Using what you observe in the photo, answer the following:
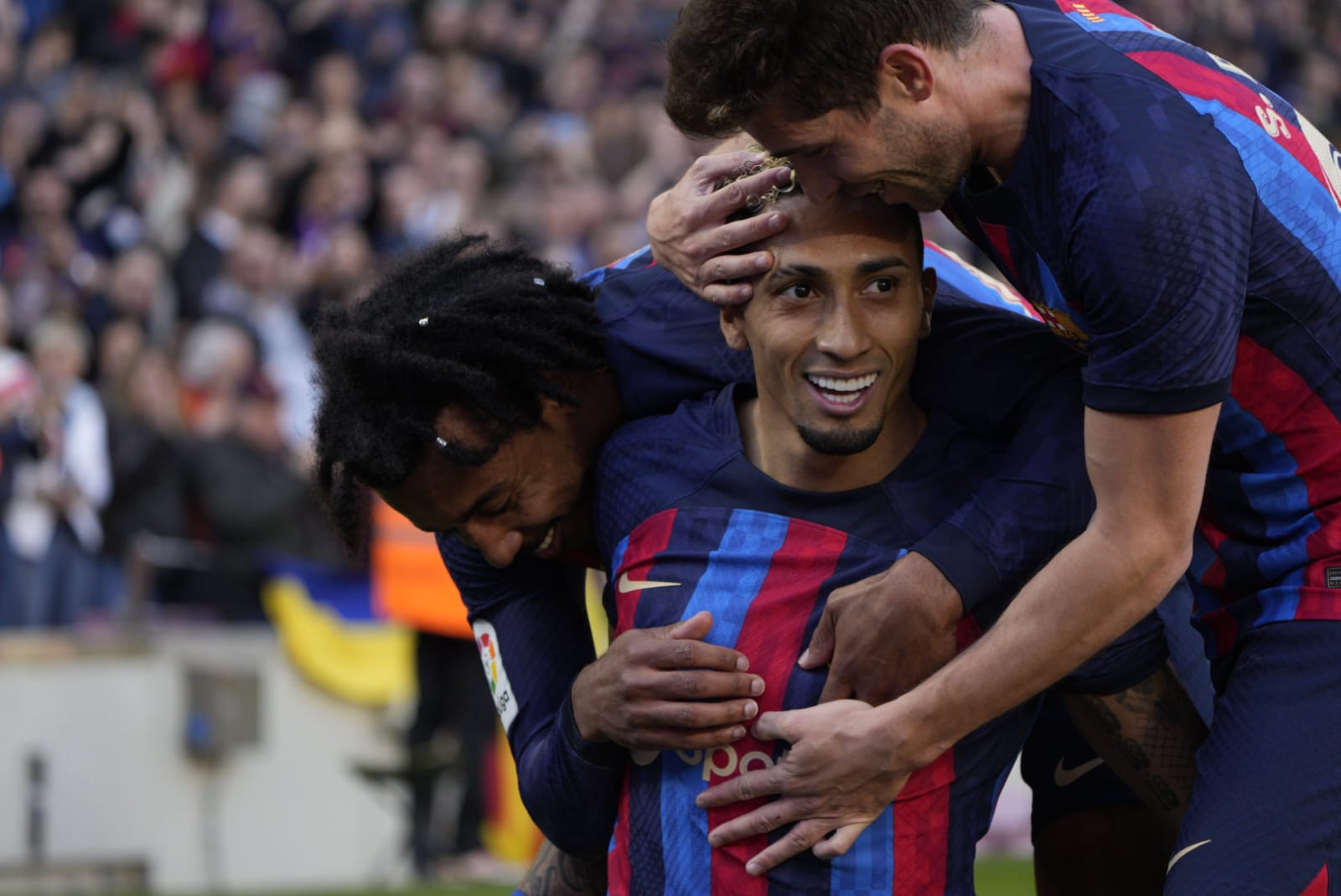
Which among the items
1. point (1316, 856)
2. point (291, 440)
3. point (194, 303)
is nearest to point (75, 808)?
point (291, 440)

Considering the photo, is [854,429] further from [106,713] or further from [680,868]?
[106,713]

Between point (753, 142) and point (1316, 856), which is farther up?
point (753, 142)

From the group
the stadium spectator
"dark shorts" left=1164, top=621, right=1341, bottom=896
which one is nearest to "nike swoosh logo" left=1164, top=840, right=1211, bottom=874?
"dark shorts" left=1164, top=621, right=1341, bottom=896

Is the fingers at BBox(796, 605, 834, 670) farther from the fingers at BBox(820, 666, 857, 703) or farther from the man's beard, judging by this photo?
the man's beard

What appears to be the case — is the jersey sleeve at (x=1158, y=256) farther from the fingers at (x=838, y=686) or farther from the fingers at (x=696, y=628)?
the fingers at (x=696, y=628)

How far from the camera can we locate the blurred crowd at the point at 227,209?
9625 millimetres

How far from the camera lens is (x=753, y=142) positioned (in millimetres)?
3730

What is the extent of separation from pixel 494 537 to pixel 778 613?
2.23ft

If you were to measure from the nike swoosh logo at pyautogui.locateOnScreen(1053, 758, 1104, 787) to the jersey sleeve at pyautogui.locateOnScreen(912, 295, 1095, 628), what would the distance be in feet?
2.78

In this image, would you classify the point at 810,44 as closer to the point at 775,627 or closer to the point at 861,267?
the point at 861,267

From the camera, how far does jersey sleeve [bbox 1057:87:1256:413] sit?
2.77 metres

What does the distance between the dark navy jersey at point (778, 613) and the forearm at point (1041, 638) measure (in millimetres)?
127

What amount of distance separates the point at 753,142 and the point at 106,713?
6.19m

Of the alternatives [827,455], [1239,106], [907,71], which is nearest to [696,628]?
[827,455]
